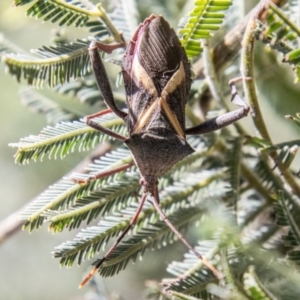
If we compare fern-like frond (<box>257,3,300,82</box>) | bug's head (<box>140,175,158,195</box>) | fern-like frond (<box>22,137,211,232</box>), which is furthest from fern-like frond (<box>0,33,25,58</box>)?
fern-like frond (<box>257,3,300,82</box>)

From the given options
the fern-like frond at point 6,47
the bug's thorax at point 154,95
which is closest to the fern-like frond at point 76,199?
the bug's thorax at point 154,95

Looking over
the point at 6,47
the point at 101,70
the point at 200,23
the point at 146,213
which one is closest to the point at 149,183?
the point at 146,213

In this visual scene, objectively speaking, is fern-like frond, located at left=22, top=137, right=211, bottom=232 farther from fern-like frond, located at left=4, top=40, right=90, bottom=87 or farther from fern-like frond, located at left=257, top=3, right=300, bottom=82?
fern-like frond, located at left=257, top=3, right=300, bottom=82

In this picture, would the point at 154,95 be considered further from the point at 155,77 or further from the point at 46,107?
the point at 46,107

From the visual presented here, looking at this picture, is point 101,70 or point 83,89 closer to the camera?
point 101,70

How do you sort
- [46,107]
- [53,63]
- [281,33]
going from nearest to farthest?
[281,33] → [53,63] → [46,107]

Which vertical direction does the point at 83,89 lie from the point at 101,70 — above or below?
below
